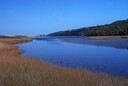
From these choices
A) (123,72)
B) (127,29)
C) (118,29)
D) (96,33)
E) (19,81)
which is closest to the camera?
(19,81)

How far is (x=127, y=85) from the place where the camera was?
8.07 m

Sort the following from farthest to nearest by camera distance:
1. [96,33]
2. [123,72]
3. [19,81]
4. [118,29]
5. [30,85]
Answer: [96,33], [118,29], [123,72], [19,81], [30,85]

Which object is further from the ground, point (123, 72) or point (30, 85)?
point (30, 85)

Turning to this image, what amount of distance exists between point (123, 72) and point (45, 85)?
10697mm

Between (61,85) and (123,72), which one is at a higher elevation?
(61,85)

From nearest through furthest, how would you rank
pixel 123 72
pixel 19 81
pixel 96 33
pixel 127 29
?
pixel 19 81 < pixel 123 72 < pixel 127 29 < pixel 96 33

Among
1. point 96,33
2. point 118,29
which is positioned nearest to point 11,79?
point 118,29

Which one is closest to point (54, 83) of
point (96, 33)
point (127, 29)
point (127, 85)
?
point (127, 85)

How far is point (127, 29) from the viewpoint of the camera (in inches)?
4363

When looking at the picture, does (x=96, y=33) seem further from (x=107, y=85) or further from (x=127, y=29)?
(x=107, y=85)

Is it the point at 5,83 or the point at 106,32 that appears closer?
the point at 5,83

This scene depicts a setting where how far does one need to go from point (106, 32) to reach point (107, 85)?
11908 cm

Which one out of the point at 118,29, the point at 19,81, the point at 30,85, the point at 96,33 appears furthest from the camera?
the point at 96,33

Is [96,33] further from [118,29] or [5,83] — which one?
[5,83]
